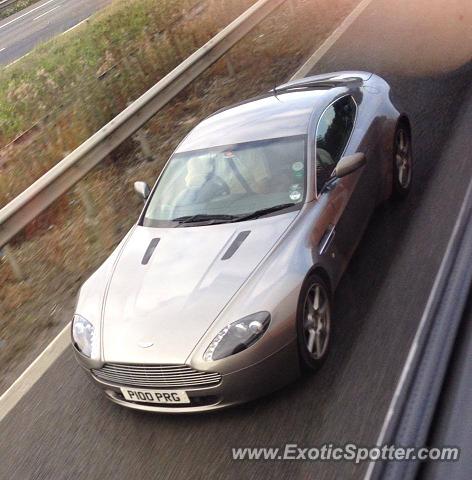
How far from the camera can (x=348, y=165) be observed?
20.9ft

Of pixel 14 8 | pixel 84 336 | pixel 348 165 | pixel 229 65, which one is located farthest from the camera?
pixel 14 8

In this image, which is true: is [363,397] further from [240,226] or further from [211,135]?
[211,135]

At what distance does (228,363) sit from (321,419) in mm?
638

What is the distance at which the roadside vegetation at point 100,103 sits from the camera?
328 inches

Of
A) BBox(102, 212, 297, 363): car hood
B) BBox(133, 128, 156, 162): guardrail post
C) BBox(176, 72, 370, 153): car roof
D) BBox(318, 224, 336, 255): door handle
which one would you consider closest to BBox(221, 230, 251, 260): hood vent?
BBox(102, 212, 297, 363): car hood

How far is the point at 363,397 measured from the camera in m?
5.00

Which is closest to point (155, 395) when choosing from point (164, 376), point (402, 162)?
point (164, 376)

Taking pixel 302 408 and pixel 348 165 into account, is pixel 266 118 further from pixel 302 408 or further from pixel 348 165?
pixel 302 408

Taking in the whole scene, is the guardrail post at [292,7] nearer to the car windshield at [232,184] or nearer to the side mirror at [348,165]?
the car windshield at [232,184]

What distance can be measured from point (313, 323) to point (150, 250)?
1397 mm

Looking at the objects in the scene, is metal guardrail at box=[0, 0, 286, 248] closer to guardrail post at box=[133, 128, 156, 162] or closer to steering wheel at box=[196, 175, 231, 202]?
guardrail post at box=[133, 128, 156, 162]

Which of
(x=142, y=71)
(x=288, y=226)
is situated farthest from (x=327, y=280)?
(x=142, y=71)

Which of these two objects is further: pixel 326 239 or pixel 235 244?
pixel 326 239

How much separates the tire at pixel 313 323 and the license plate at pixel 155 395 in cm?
78
